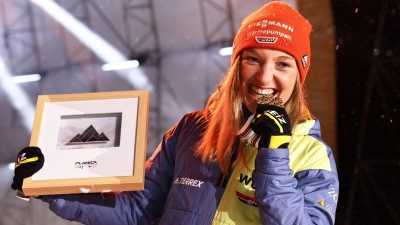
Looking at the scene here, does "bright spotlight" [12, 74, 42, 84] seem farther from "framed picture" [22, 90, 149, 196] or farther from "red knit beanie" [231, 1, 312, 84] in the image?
"red knit beanie" [231, 1, 312, 84]

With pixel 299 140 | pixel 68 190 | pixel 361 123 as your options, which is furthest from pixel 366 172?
pixel 68 190

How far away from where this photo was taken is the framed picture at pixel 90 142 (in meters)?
1.67

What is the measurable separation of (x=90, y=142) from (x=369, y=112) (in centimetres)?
140

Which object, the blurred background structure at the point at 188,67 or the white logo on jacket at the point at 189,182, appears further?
the blurred background structure at the point at 188,67

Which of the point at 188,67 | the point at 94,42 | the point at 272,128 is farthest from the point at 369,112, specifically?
the point at 94,42

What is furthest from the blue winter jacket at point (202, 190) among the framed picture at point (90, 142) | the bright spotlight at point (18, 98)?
the bright spotlight at point (18, 98)

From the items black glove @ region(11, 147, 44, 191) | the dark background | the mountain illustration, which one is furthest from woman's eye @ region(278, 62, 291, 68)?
the dark background

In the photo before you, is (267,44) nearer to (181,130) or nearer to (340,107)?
(181,130)

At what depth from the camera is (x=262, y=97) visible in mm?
1606

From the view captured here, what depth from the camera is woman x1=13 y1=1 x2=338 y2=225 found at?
1.45 m

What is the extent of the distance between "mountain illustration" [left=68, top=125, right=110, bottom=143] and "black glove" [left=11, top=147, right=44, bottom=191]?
0.40 ft

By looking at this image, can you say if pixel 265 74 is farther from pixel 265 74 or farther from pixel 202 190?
pixel 202 190

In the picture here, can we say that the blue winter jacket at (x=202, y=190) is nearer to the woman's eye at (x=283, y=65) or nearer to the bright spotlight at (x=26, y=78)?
the woman's eye at (x=283, y=65)

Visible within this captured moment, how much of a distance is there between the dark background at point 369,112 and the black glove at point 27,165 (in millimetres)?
1483
